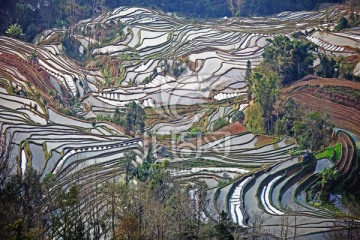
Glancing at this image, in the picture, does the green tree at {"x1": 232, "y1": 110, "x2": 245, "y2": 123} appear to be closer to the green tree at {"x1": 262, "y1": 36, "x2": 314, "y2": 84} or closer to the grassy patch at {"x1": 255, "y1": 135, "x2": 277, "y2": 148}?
the grassy patch at {"x1": 255, "y1": 135, "x2": 277, "y2": 148}

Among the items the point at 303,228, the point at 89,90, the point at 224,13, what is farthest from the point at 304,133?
the point at 224,13

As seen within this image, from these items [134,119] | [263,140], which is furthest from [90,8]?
[263,140]

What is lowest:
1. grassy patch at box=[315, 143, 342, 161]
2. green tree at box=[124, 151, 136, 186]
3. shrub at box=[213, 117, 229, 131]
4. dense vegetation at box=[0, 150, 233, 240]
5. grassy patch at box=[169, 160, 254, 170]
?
shrub at box=[213, 117, 229, 131]

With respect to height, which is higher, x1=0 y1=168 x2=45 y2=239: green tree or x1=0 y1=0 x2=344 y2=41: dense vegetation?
x1=0 y1=0 x2=344 y2=41: dense vegetation

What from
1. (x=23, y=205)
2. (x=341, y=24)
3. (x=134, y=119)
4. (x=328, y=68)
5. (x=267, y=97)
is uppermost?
(x=341, y=24)

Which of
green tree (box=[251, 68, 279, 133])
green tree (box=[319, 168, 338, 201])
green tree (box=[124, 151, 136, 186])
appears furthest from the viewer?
green tree (box=[251, 68, 279, 133])

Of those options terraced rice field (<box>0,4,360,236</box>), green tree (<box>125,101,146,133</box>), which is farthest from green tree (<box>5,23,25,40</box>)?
green tree (<box>125,101,146,133</box>)

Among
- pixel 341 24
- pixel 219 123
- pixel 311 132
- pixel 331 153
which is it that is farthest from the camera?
pixel 341 24

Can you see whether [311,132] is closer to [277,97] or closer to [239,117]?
[277,97]

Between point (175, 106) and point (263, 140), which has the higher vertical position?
point (263, 140)
